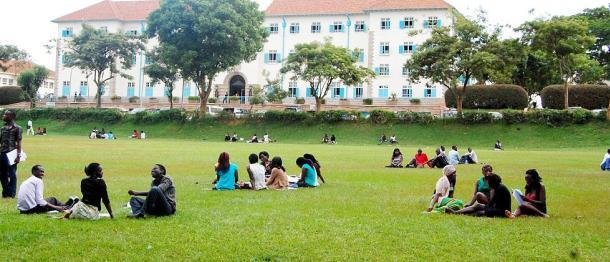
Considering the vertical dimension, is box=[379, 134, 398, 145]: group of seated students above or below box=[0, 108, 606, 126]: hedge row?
below

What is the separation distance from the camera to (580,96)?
217 ft

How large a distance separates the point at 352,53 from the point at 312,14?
1797 centimetres

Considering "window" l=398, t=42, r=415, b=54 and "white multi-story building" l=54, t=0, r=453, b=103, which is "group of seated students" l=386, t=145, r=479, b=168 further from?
"window" l=398, t=42, r=415, b=54

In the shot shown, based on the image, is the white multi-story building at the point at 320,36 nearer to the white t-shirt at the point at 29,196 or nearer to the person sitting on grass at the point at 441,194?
the person sitting on grass at the point at 441,194

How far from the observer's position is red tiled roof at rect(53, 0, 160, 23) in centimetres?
9188

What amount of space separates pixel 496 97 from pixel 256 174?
56106mm

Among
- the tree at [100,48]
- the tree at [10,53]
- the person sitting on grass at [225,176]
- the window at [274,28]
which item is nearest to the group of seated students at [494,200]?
the person sitting on grass at [225,176]

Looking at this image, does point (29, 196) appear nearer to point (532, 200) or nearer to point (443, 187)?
point (443, 187)

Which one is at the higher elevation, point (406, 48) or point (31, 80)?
point (406, 48)

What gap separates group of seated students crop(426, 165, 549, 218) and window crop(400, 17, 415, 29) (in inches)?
2667

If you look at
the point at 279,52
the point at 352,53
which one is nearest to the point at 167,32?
the point at 352,53

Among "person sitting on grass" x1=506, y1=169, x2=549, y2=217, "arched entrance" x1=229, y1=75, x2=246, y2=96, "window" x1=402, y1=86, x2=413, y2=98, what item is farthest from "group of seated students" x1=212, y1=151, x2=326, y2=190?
"arched entrance" x1=229, y1=75, x2=246, y2=96

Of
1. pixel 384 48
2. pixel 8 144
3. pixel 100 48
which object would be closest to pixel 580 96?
pixel 384 48

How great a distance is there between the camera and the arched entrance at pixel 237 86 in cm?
8864
